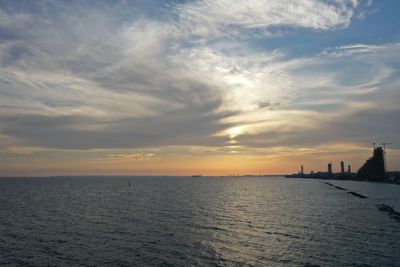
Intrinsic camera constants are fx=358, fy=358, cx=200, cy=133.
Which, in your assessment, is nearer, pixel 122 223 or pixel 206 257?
pixel 206 257

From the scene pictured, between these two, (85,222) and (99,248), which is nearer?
(99,248)

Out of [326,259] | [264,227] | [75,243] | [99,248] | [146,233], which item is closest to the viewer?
[326,259]

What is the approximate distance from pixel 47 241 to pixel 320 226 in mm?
44508

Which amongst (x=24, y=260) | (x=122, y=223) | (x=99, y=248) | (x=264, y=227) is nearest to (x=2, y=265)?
(x=24, y=260)

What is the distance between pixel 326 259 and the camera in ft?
133

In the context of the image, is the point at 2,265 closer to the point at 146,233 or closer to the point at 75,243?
the point at 75,243

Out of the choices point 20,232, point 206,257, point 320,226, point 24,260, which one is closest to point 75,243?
point 24,260

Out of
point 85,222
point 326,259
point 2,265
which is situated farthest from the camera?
point 85,222

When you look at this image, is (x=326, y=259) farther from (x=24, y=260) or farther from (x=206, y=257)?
(x=24, y=260)

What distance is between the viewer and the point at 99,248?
149 ft

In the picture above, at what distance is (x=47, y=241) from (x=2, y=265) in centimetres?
1189

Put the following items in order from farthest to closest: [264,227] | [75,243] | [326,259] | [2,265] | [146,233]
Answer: [264,227], [146,233], [75,243], [326,259], [2,265]

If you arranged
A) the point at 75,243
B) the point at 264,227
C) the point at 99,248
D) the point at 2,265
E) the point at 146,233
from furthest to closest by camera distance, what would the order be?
the point at 264,227
the point at 146,233
the point at 75,243
the point at 99,248
the point at 2,265

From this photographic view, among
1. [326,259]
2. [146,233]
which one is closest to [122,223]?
[146,233]
